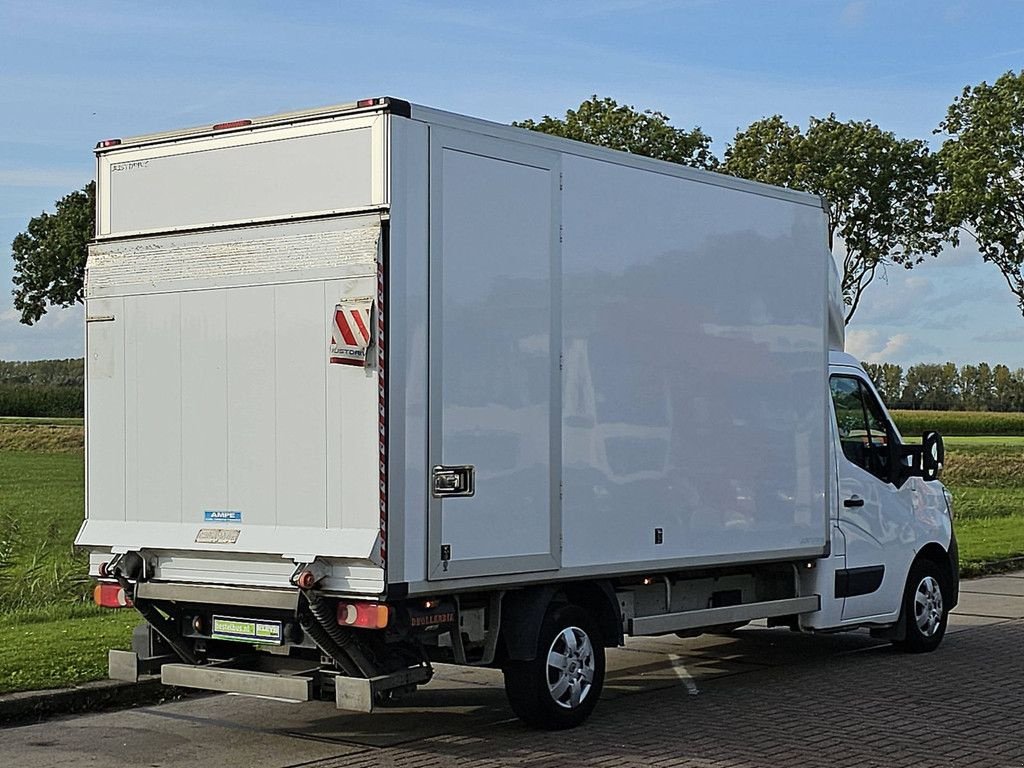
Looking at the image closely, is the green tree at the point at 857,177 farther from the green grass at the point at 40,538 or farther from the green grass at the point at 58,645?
the green grass at the point at 58,645

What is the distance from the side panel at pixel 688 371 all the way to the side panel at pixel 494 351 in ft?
0.68

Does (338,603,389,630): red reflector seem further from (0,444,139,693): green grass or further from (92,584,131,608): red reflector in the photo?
(0,444,139,693): green grass

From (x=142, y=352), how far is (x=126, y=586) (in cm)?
135

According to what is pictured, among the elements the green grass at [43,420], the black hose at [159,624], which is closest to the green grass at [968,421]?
the green grass at [43,420]

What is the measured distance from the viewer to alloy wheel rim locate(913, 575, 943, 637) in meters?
12.3

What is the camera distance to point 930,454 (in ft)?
39.9

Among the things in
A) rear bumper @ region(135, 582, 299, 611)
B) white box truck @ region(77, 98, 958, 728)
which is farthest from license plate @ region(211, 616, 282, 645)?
rear bumper @ region(135, 582, 299, 611)

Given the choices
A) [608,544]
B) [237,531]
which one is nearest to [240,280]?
[237,531]

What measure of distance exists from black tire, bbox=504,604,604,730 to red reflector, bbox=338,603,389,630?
1206 mm

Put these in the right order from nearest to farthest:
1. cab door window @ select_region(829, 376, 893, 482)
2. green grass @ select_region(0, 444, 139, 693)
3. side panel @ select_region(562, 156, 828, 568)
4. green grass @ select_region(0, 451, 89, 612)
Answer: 1. side panel @ select_region(562, 156, 828, 568)
2. green grass @ select_region(0, 444, 139, 693)
3. cab door window @ select_region(829, 376, 893, 482)
4. green grass @ select_region(0, 451, 89, 612)

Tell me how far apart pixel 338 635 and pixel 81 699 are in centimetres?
253

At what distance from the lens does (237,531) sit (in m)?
8.42

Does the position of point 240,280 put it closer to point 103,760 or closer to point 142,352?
point 142,352

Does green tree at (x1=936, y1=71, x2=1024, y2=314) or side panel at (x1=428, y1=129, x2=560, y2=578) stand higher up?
green tree at (x1=936, y1=71, x2=1024, y2=314)
